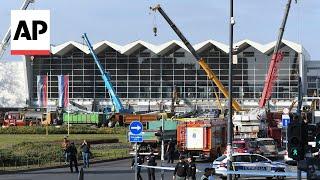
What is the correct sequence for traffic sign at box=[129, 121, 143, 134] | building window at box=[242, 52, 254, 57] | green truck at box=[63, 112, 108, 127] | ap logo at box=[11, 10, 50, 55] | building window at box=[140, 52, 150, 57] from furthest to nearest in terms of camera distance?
1. building window at box=[140, 52, 150, 57]
2. building window at box=[242, 52, 254, 57]
3. green truck at box=[63, 112, 108, 127]
4. traffic sign at box=[129, 121, 143, 134]
5. ap logo at box=[11, 10, 50, 55]

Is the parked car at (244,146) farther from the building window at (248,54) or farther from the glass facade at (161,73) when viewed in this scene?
the building window at (248,54)

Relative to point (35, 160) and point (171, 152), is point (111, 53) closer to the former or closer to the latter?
point (171, 152)

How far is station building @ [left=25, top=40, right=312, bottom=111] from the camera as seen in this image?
109438mm

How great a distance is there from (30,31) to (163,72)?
9908cm

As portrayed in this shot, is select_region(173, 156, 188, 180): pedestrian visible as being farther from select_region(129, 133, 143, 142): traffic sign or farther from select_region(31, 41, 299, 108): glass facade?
select_region(31, 41, 299, 108): glass facade

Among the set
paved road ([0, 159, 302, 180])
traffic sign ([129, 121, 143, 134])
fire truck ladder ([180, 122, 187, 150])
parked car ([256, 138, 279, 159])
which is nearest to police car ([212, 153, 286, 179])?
paved road ([0, 159, 302, 180])

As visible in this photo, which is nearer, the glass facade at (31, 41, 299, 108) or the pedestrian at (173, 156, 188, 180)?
the pedestrian at (173, 156, 188, 180)

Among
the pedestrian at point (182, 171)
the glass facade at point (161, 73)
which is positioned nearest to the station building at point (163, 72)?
the glass facade at point (161, 73)

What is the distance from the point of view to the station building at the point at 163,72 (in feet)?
359

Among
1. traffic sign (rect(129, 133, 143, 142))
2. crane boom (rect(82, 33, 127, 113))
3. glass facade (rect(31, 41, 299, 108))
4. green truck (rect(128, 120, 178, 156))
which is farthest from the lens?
glass facade (rect(31, 41, 299, 108))

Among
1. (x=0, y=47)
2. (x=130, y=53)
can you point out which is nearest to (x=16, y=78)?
(x=130, y=53)

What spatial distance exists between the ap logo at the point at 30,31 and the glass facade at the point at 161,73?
94.7m

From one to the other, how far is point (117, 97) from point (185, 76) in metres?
12.3

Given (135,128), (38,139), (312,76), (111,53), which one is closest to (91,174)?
(135,128)
